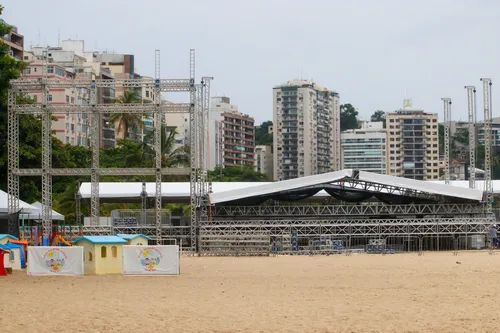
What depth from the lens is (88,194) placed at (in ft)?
214

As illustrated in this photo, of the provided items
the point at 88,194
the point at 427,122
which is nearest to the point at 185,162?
the point at 88,194

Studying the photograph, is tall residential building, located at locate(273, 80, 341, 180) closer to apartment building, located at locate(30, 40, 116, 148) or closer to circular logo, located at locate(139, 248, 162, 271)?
apartment building, located at locate(30, 40, 116, 148)

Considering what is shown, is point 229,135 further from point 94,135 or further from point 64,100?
point 94,135

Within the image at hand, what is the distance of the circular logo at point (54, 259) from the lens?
1308 inches

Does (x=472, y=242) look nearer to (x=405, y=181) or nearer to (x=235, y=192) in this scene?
(x=405, y=181)

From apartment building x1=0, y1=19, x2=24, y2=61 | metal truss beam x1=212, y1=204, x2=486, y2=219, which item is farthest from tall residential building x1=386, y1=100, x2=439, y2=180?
metal truss beam x1=212, y1=204, x2=486, y2=219

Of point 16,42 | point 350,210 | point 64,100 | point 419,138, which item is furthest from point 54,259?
point 419,138

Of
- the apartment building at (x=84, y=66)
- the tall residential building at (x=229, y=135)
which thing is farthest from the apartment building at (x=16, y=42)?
the tall residential building at (x=229, y=135)

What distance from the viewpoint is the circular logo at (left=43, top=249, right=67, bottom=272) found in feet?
109

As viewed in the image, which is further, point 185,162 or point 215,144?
point 215,144

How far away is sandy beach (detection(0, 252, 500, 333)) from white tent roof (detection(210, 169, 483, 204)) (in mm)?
20966

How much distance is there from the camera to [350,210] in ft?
196

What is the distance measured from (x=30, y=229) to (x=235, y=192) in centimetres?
1172

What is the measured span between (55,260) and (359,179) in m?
27.5
